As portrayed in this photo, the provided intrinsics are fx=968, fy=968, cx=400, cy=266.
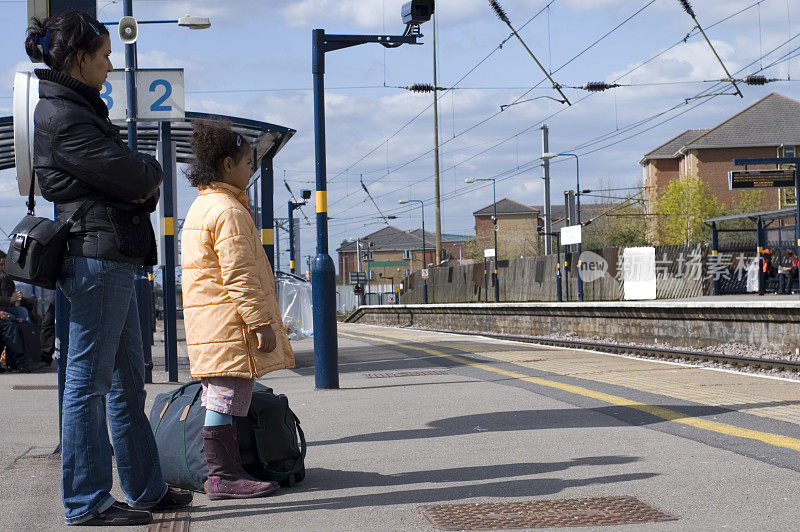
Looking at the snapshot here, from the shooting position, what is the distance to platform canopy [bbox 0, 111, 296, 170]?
12180 mm

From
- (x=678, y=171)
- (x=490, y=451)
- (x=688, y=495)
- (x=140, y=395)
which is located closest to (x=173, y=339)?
(x=490, y=451)

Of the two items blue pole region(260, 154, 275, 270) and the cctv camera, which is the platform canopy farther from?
the cctv camera

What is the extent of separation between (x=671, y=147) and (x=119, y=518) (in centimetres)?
8878

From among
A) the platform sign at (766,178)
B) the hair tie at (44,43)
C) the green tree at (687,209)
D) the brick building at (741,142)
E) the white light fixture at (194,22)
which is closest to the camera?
the hair tie at (44,43)

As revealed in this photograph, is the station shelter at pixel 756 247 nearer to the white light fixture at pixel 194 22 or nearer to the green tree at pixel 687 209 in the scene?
the white light fixture at pixel 194 22

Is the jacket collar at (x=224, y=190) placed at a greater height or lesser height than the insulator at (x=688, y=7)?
lesser

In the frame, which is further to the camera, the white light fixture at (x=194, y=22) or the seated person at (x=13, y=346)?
the white light fixture at (x=194, y=22)

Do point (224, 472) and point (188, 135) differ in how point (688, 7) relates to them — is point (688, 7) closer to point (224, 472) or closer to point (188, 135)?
point (188, 135)

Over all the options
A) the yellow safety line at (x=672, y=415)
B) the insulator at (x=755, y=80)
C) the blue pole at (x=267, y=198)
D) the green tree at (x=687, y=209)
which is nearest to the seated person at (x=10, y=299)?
the blue pole at (x=267, y=198)

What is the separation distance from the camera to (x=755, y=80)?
22453 mm

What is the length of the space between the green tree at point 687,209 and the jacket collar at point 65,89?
6522cm

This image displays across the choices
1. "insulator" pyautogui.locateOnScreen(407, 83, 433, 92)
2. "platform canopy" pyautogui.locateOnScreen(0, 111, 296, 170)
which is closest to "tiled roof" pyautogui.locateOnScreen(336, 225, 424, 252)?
"insulator" pyautogui.locateOnScreen(407, 83, 433, 92)

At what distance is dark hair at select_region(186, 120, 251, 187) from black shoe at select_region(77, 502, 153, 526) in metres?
1.65

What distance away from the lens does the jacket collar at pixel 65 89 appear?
156 inches
